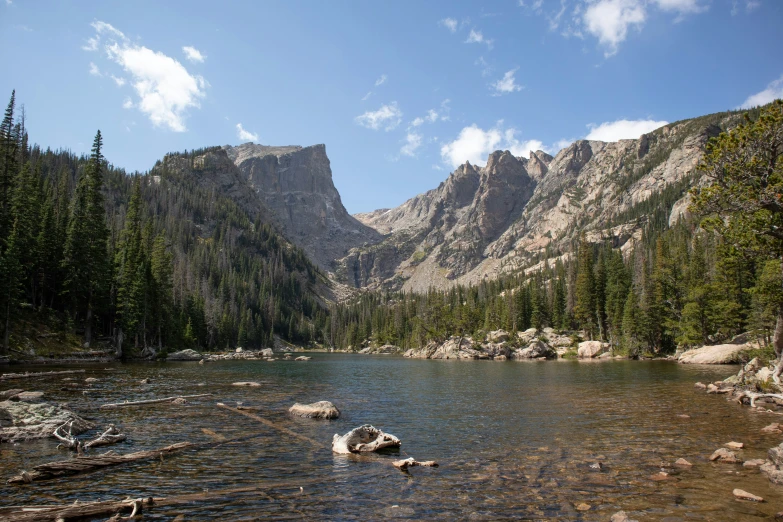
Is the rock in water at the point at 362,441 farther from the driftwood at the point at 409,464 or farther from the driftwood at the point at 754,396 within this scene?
the driftwood at the point at 754,396

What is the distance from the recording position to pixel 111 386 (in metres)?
34.2

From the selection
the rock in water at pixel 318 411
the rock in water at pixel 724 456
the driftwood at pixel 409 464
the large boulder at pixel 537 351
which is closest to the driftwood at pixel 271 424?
the rock in water at pixel 318 411

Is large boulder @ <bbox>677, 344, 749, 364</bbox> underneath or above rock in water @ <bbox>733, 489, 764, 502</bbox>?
underneath

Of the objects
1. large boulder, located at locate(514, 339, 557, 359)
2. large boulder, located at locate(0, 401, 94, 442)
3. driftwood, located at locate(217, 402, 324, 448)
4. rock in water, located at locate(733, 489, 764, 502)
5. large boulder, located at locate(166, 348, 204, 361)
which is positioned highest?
large boulder, located at locate(0, 401, 94, 442)

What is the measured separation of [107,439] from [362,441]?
10066mm

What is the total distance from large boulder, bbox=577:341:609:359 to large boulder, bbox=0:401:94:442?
8895 cm

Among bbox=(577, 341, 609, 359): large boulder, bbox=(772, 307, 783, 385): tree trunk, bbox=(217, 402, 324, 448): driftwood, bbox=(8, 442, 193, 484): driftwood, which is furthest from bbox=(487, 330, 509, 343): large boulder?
bbox=(8, 442, 193, 484): driftwood

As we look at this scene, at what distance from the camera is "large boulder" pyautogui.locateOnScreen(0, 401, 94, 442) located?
17359mm

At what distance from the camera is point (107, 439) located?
55.6 ft

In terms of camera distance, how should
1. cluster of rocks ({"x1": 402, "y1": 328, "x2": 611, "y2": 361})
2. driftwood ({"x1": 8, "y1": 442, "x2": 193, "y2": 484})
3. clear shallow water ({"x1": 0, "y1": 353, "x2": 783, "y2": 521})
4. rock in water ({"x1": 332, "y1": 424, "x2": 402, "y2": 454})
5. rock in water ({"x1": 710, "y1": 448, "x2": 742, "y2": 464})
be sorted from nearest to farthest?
clear shallow water ({"x1": 0, "y1": 353, "x2": 783, "y2": 521})
driftwood ({"x1": 8, "y1": 442, "x2": 193, "y2": 484})
rock in water ({"x1": 710, "y1": 448, "x2": 742, "y2": 464})
rock in water ({"x1": 332, "y1": 424, "x2": 402, "y2": 454})
cluster of rocks ({"x1": 402, "y1": 328, "x2": 611, "y2": 361})

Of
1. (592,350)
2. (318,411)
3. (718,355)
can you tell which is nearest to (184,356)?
(318,411)

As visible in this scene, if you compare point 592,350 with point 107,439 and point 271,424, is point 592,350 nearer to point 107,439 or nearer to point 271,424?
point 271,424

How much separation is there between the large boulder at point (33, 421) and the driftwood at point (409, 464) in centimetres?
1399

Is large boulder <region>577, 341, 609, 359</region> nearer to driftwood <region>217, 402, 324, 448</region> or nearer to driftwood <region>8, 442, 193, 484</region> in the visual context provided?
driftwood <region>217, 402, 324, 448</region>
